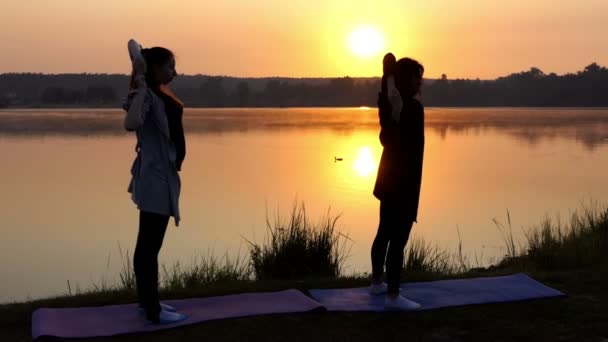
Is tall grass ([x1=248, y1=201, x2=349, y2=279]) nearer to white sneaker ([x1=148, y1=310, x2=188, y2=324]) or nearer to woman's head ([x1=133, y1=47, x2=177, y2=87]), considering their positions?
white sneaker ([x1=148, y1=310, x2=188, y2=324])

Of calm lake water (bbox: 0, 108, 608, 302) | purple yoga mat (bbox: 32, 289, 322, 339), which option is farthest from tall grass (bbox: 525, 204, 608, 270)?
purple yoga mat (bbox: 32, 289, 322, 339)

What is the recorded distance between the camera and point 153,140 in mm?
3951

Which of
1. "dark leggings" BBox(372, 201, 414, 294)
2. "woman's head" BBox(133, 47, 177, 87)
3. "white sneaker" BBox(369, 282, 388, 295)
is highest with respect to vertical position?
"woman's head" BBox(133, 47, 177, 87)

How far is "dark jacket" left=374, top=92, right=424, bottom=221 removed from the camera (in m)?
4.39

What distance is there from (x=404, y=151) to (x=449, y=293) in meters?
1.10

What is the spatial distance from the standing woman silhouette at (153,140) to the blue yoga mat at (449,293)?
1176 millimetres

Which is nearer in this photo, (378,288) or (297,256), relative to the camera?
(378,288)

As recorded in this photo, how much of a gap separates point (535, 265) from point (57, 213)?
8.21 meters

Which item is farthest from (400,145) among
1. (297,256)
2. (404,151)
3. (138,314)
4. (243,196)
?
(243,196)

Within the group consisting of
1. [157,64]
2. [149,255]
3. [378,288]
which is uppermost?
[157,64]

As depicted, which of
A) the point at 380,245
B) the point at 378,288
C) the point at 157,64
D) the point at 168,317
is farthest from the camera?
the point at 378,288

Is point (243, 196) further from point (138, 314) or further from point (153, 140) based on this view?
point (153, 140)

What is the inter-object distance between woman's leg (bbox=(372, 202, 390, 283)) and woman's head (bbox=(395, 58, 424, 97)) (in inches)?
27.0

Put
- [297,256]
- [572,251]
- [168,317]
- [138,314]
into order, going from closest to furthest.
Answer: [168,317]
[138,314]
[297,256]
[572,251]
